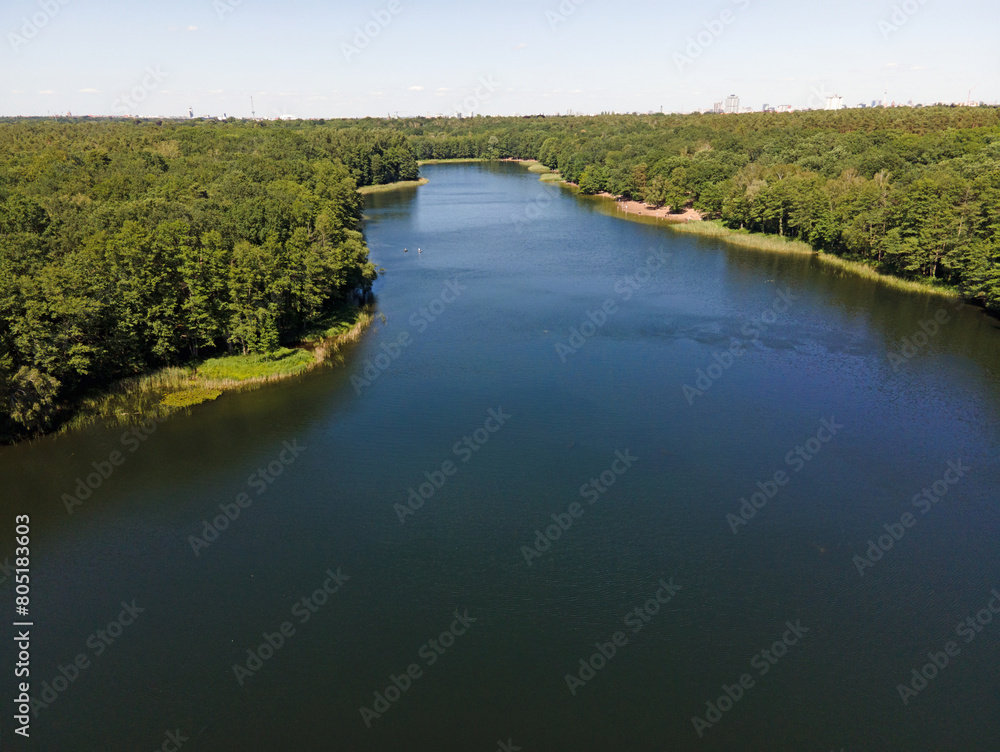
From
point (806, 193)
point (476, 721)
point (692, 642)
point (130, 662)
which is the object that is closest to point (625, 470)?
point (692, 642)

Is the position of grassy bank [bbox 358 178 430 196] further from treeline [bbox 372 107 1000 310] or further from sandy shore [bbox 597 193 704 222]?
sandy shore [bbox 597 193 704 222]

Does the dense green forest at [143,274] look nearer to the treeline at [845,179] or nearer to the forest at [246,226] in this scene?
the forest at [246,226]

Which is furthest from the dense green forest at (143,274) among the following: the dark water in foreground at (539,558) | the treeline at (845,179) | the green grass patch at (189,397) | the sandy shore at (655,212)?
the sandy shore at (655,212)

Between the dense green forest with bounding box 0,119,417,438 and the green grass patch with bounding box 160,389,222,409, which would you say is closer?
the dense green forest with bounding box 0,119,417,438

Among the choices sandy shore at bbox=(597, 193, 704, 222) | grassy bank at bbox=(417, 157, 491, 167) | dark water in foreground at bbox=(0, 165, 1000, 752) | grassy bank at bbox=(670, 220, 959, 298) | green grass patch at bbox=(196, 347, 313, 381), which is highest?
grassy bank at bbox=(417, 157, 491, 167)

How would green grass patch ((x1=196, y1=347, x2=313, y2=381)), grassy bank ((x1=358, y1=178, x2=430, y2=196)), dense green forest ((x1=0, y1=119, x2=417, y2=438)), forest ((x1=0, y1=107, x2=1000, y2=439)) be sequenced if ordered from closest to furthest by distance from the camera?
dense green forest ((x1=0, y1=119, x2=417, y2=438))
forest ((x1=0, y1=107, x2=1000, y2=439))
green grass patch ((x1=196, y1=347, x2=313, y2=381))
grassy bank ((x1=358, y1=178, x2=430, y2=196))

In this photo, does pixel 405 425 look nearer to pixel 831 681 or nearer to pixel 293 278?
pixel 293 278

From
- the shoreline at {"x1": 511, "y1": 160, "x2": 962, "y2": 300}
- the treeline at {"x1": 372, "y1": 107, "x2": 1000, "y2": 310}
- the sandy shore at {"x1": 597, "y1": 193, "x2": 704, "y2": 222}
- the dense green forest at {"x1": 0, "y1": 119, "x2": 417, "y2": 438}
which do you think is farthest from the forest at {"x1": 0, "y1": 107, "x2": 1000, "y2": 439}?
the sandy shore at {"x1": 597, "y1": 193, "x2": 704, "y2": 222}
